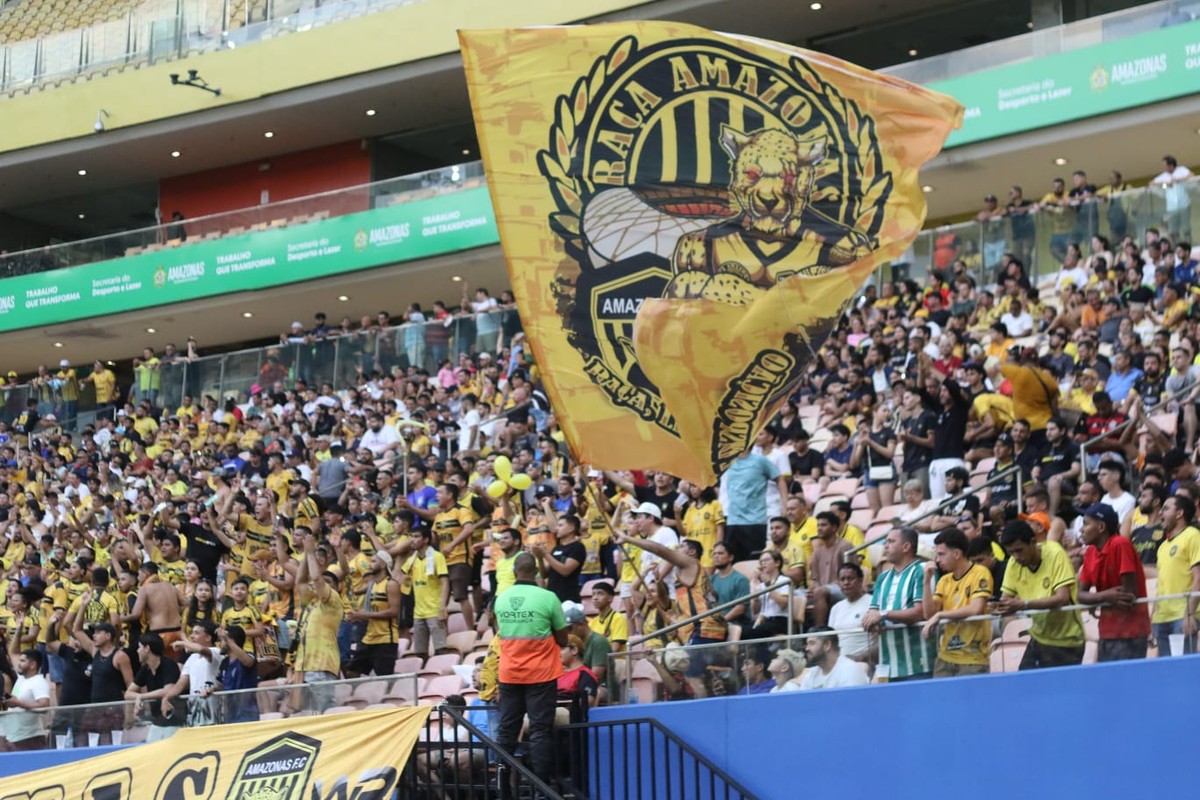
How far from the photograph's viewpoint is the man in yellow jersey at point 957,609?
1030cm

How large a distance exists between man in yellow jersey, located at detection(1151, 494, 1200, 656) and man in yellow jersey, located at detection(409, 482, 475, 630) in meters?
6.18

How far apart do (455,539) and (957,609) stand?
583 cm

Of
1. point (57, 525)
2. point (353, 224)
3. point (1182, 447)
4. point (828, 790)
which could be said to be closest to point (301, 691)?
point (828, 790)

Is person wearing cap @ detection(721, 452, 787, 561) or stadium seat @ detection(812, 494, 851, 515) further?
stadium seat @ detection(812, 494, 851, 515)

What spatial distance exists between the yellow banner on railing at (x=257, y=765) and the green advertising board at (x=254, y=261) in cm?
1557

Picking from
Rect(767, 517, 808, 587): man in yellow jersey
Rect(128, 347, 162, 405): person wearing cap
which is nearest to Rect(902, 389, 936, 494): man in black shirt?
Rect(767, 517, 808, 587): man in yellow jersey

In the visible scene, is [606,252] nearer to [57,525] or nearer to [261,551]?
[261,551]

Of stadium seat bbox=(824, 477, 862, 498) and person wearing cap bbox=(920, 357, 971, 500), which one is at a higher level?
person wearing cap bbox=(920, 357, 971, 500)

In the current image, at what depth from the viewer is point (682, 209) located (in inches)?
436

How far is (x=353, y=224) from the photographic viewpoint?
3033 centimetres

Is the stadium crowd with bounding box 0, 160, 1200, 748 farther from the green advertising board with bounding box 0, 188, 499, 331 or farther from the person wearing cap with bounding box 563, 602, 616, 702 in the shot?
the green advertising board with bounding box 0, 188, 499, 331

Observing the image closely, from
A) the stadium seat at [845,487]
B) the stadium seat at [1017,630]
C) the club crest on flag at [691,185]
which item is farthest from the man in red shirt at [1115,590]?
the stadium seat at [845,487]

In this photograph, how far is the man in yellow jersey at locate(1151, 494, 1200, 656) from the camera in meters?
9.80

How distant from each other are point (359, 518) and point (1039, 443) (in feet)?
21.7
